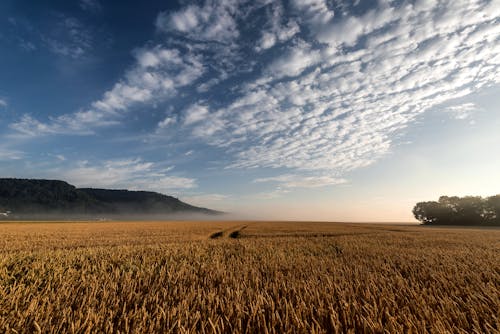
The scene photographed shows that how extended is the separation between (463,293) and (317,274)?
7.26 ft

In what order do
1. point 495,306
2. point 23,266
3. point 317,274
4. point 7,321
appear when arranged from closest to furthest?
point 7,321, point 495,306, point 317,274, point 23,266

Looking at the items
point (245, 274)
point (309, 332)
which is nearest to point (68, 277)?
point (245, 274)

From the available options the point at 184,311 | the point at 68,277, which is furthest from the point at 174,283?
the point at 68,277

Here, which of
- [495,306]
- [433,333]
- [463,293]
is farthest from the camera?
[463,293]

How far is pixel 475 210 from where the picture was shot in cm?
7525

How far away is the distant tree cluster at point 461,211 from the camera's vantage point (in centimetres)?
7262

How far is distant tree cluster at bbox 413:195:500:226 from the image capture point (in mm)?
72625

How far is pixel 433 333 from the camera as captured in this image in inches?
85.1

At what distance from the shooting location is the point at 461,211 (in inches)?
3068

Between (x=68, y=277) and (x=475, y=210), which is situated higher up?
(x=475, y=210)

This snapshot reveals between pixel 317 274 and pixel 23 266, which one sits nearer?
pixel 317 274

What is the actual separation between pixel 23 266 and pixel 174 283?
160 inches

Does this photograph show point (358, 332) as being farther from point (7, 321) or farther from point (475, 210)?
point (475, 210)

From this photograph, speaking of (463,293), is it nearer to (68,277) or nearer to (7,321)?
(7,321)
